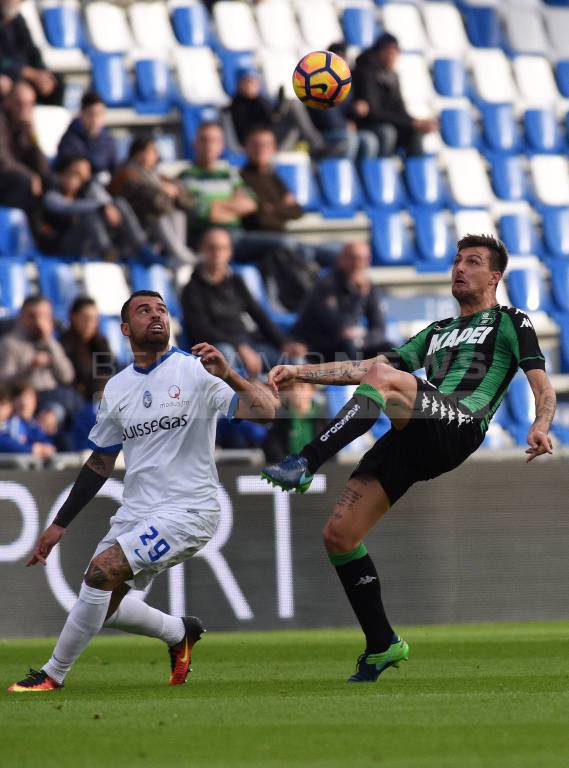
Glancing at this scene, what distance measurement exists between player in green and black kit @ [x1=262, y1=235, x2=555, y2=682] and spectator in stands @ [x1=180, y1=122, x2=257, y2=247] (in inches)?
305

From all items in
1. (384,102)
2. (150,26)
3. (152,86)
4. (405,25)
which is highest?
(405,25)

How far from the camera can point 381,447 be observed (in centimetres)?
774

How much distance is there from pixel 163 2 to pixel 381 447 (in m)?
12.3

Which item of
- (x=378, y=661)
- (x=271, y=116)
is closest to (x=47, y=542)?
(x=378, y=661)

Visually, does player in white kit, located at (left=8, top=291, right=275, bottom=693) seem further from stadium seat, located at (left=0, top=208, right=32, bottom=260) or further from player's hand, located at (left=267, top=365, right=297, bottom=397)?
stadium seat, located at (left=0, top=208, right=32, bottom=260)

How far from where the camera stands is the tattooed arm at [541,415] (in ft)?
22.6

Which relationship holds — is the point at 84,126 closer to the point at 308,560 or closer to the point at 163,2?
the point at 163,2

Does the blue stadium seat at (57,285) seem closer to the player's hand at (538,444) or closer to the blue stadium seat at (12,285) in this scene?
the blue stadium seat at (12,285)

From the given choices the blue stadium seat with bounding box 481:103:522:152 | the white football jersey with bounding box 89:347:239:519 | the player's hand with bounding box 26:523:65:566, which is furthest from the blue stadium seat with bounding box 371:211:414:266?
the player's hand with bounding box 26:523:65:566

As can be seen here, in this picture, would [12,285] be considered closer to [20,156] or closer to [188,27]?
[20,156]

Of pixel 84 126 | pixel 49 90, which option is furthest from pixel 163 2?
pixel 84 126

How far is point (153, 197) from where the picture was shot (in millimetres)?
14898

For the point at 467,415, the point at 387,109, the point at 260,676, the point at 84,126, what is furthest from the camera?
the point at 387,109

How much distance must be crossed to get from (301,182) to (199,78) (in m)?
1.85
